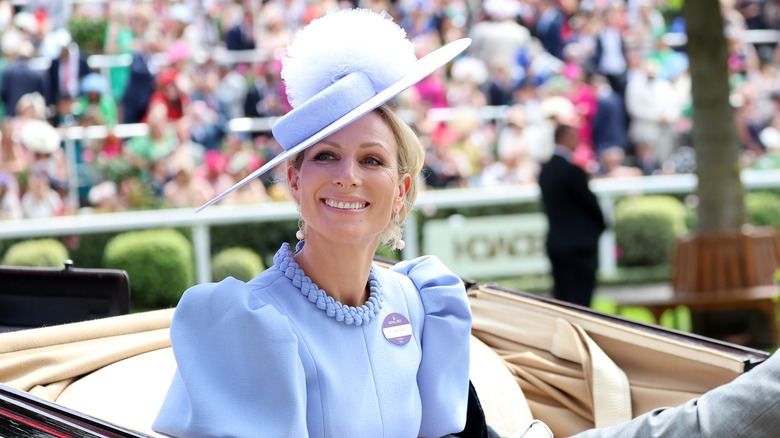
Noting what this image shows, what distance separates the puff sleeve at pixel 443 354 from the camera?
7.52ft

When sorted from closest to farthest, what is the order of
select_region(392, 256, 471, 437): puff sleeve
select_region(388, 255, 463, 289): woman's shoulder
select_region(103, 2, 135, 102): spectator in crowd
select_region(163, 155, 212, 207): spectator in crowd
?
select_region(392, 256, 471, 437): puff sleeve < select_region(388, 255, 463, 289): woman's shoulder < select_region(163, 155, 212, 207): spectator in crowd < select_region(103, 2, 135, 102): spectator in crowd

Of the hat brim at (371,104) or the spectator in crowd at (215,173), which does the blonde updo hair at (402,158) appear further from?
the spectator in crowd at (215,173)

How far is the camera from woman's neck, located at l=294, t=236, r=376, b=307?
2168mm

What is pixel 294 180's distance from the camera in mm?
2201

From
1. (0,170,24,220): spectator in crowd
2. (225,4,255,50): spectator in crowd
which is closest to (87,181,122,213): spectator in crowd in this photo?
(0,170,24,220): spectator in crowd

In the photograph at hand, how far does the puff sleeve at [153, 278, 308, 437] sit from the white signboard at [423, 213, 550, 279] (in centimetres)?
710

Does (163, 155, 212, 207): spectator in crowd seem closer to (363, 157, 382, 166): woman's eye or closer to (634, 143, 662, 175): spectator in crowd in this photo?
(634, 143, 662, 175): spectator in crowd

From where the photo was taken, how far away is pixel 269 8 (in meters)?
11.9

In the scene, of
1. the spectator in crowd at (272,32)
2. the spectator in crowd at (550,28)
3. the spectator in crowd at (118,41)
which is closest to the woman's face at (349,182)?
the spectator in crowd at (118,41)

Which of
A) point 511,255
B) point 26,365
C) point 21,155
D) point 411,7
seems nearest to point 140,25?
point 21,155

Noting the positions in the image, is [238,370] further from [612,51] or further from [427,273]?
[612,51]

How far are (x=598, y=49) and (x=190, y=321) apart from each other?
37.4 feet

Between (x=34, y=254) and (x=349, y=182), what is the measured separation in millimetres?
6853

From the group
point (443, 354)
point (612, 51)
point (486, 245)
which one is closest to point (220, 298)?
point (443, 354)
